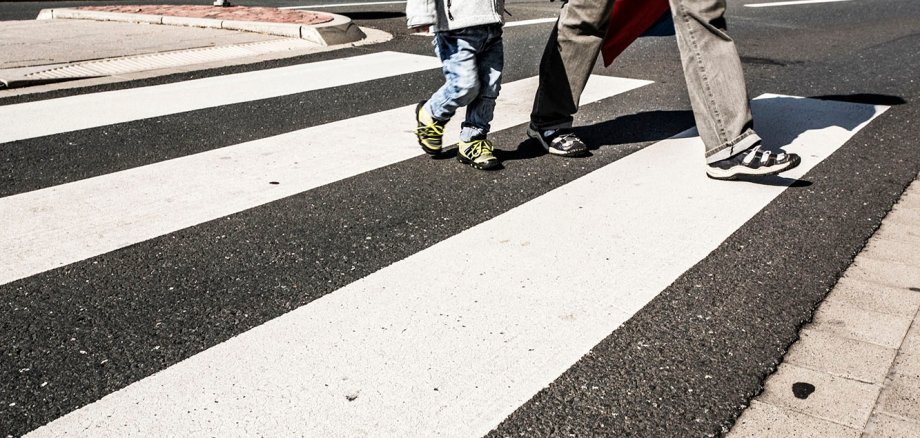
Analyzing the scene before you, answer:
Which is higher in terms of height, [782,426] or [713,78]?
[713,78]

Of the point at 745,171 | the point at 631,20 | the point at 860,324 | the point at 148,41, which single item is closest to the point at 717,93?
the point at 745,171

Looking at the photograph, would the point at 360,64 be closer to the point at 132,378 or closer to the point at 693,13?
the point at 693,13

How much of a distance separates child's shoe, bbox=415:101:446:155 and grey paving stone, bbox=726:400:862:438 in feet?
8.09

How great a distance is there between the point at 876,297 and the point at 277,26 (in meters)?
6.33

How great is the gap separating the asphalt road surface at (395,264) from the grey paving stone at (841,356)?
6 centimetres

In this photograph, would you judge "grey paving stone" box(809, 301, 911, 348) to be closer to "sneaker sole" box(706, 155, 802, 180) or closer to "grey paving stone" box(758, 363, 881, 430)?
"grey paving stone" box(758, 363, 881, 430)

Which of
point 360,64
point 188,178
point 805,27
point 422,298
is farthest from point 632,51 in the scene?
point 422,298

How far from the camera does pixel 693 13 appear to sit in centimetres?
417

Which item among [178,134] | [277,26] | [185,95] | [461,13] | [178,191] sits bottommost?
[277,26]

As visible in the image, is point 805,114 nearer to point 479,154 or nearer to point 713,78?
point 713,78

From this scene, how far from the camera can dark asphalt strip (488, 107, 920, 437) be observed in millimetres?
2346

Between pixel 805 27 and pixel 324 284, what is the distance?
8.17 metres

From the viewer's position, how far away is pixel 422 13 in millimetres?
4059

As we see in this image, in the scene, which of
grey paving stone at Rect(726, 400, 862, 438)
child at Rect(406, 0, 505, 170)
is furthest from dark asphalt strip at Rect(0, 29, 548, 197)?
grey paving stone at Rect(726, 400, 862, 438)
